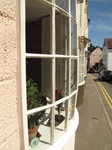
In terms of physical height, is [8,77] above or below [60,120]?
above

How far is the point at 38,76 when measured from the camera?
9.23 ft

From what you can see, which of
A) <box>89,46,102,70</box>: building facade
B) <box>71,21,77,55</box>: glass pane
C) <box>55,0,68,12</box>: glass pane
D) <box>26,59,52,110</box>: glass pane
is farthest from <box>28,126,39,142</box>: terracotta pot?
<box>89,46,102,70</box>: building facade

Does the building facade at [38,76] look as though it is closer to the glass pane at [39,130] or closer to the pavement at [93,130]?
the glass pane at [39,130]

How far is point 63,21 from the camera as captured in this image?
2.27m

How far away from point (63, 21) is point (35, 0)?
647 mm

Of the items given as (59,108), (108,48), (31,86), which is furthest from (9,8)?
(108,48)

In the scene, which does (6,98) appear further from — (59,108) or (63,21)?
(63,21)

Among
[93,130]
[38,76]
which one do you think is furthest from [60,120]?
[93,130]

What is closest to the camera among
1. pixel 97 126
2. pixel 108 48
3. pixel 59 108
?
pixel 59 108

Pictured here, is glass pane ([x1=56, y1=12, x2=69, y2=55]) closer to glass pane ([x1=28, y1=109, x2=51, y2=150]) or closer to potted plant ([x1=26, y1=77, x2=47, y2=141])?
potted plant ([x1=26, y1=77, x2=47, y2=141])

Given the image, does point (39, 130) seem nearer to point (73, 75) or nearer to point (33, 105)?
point (33, 105)

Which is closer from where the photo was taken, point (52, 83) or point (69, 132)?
point (52, 83)

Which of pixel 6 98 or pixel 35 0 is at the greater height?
pixel 35 0

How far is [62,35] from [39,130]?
Result: 1492 mm
